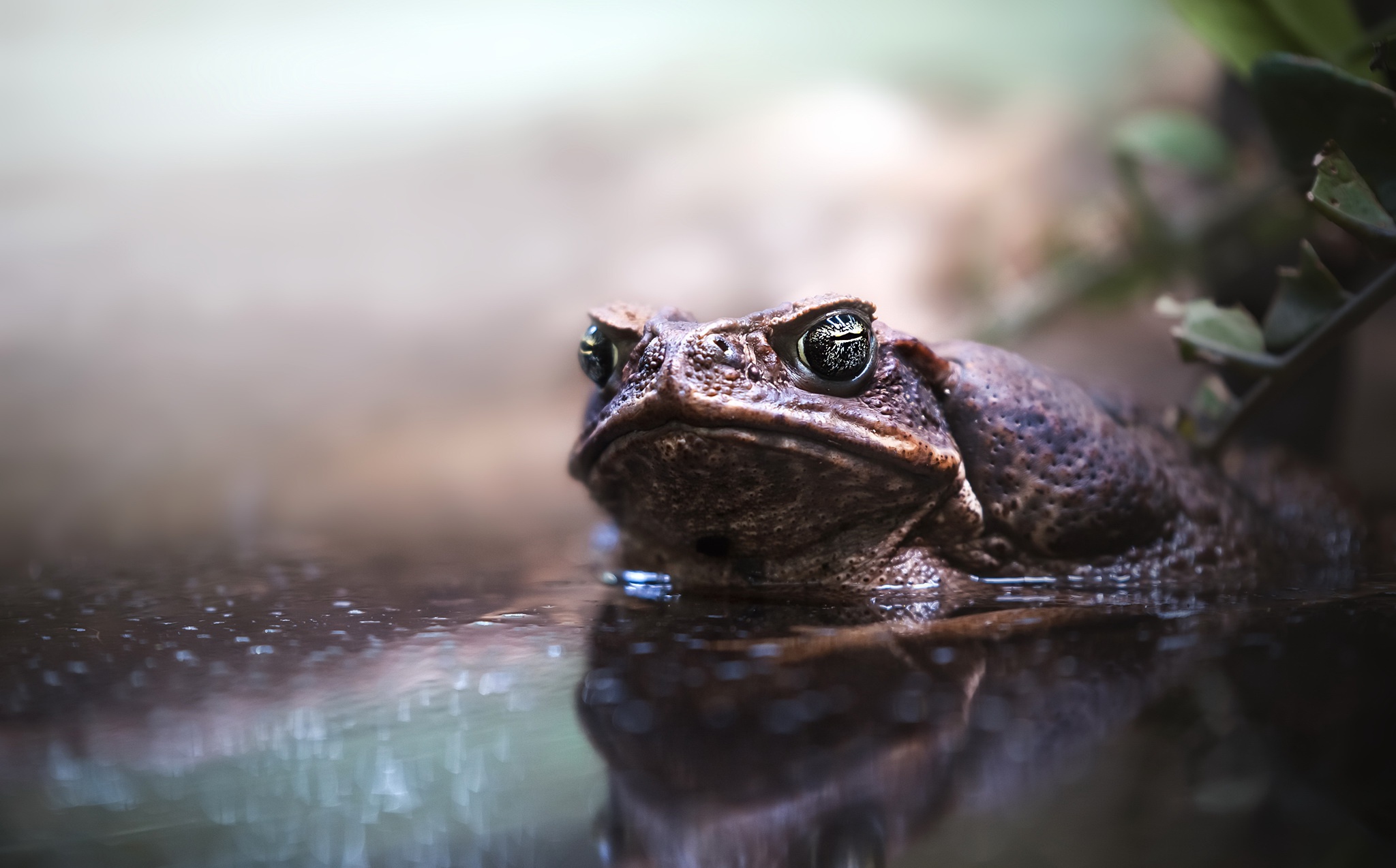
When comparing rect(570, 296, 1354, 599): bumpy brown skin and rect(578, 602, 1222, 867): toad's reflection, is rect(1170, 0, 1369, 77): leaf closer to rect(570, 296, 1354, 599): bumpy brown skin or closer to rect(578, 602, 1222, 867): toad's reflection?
rect(570, 296, 1354, 599): bumpy brown skin

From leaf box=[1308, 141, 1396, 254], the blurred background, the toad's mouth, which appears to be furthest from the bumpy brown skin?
the blurred background

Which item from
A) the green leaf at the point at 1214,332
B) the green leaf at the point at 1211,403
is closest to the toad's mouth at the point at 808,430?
the green leaf at the point at 1214,332

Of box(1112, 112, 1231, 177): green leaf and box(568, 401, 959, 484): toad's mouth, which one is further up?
box(1112, 112, 1231, 177): green leaf

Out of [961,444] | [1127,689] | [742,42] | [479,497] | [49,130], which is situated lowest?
[479,497]

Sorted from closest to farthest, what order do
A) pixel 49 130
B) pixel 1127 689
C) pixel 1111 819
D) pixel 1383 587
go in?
pixel 1111 819, pixel 1127 689, pixel 1383 587, pixel 49 130

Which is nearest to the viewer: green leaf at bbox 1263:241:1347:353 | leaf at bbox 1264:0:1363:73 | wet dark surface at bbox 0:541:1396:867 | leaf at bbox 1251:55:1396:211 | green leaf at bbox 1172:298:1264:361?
wet dark surface at bbox 0:541:1396:867

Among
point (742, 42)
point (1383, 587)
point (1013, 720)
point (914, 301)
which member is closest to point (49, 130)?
point (742, 42)

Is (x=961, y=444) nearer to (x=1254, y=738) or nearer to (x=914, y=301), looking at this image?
(x=1254, y=738)
